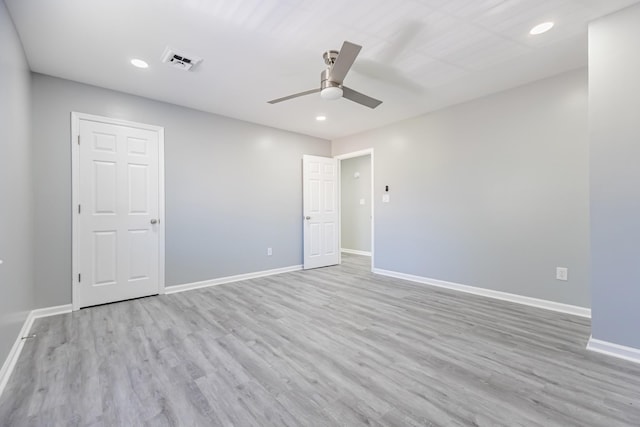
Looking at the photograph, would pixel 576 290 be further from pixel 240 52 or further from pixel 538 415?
pixel 240 52

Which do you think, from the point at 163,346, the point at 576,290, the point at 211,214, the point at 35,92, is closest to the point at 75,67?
the point at 35,92

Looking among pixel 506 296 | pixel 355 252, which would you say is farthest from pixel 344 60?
pixel 355 252

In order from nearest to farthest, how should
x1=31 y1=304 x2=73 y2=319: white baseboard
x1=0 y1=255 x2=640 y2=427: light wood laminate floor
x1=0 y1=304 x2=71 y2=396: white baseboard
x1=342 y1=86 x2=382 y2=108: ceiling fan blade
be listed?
1. x1=0 y1=255 x2=640 y2=427: light wood laminate floor
2. x1=0 y1=304 x2=71 y2=396: white baseboard
3. x1=342 y1=86 x2=382 y2=108: ceiling fan blade
4. x1=31 y1=304 x2=73 y2=319: white baseboard

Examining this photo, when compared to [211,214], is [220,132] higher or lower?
higher

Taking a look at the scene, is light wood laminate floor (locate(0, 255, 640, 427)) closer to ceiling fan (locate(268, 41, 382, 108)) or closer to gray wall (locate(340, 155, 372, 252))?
ceiling fan (locate(268, 41, 382, 108))

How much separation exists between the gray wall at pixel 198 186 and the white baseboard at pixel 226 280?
7cm

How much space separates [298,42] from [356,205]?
503 cm

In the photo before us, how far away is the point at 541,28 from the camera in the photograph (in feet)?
7.40

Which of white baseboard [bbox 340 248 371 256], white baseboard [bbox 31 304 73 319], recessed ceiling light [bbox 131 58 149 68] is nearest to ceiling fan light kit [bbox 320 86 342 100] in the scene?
recessed ceiling light [bbox 131 58 149 68]

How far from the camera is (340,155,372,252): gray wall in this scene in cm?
689

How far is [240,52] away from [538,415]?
3.37 metres

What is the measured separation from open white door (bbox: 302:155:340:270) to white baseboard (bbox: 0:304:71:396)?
11.1 feet

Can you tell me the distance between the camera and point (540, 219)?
319 cm

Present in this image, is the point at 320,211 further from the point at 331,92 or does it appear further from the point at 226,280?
the point at 331,92
